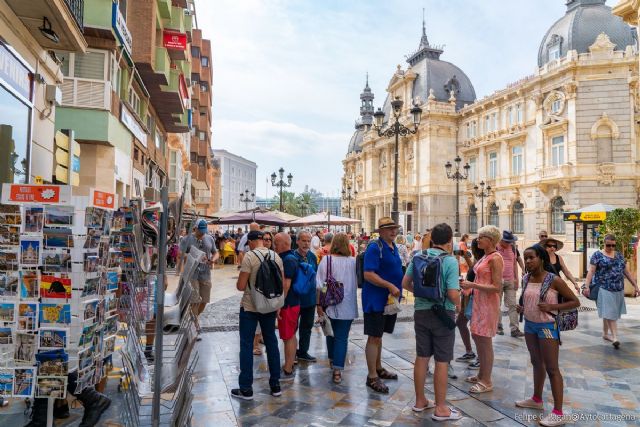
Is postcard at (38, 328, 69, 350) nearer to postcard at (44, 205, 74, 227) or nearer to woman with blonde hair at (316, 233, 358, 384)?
postcard at (44, 205, 74, 227)

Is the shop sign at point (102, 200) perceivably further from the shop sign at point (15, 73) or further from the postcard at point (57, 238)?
the shop sign at point (15, 73)

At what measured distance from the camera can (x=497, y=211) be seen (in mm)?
40875

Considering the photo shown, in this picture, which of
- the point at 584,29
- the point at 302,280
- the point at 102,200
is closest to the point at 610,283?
the point at 302,280

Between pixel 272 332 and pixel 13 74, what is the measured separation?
6.18 m

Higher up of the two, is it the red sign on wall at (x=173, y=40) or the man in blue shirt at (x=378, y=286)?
the red sign on wall at (x=173, y=40)

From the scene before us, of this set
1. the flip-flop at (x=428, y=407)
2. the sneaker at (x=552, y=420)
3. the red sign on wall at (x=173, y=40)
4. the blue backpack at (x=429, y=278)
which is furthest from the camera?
the red sign on wall at (x=173, y=40)

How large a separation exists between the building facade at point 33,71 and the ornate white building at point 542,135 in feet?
51.9

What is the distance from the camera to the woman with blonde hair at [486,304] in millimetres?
5184

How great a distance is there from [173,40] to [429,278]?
18.8 m

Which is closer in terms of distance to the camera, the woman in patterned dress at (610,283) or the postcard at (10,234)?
the postcard at (10,234)

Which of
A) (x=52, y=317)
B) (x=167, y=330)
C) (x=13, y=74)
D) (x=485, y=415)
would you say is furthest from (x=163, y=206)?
(x=13, y=74)

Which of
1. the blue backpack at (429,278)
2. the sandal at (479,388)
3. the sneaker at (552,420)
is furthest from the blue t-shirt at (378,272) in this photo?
the sneaker at (552,420)

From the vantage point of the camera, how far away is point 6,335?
373 cm

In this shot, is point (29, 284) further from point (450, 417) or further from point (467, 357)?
point (467, 357)
